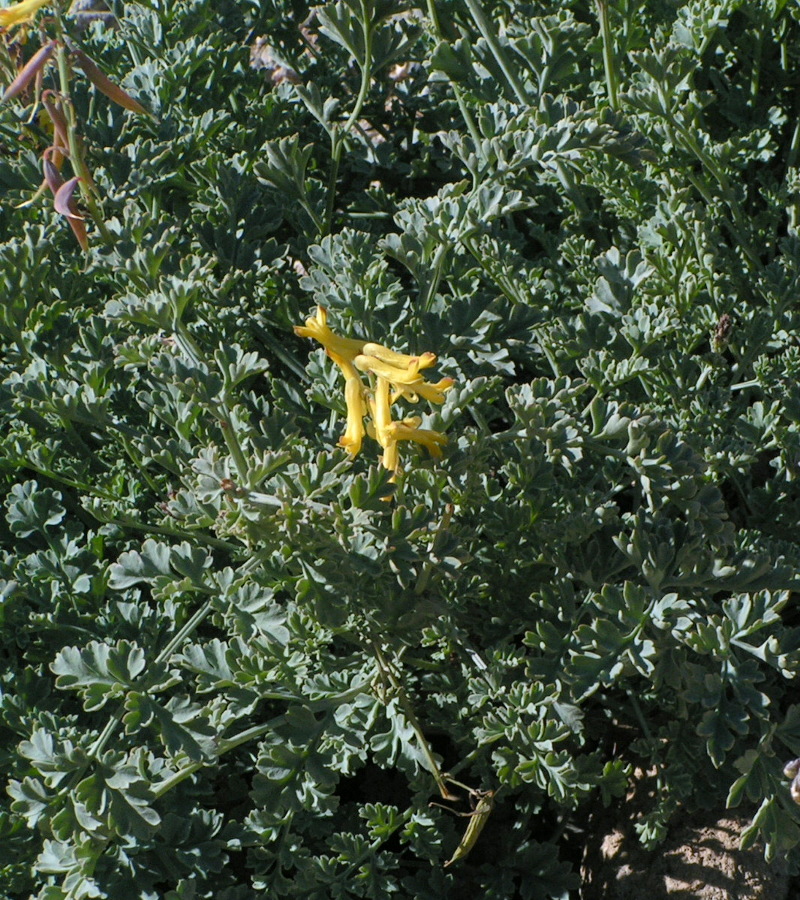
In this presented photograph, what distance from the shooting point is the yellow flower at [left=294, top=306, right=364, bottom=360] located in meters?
1.89

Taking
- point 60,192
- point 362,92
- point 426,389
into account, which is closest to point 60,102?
point 60,192

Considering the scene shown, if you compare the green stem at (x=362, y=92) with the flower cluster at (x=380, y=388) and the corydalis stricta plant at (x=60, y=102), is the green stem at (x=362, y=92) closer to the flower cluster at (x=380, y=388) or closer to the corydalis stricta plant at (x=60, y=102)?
the corydalis stricta plant at (x=60, y=102)

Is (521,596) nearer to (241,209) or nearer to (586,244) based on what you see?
(586,244)

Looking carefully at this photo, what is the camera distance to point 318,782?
194 centimetres

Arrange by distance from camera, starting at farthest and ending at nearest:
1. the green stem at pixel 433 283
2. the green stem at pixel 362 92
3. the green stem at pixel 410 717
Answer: the green stem at pixel 362 92 → the green stem at pixel 433 283 → the green stem at pixel 410 717

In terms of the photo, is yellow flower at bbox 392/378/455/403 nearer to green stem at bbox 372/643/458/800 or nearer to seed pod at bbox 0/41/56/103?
green stem at bbox 372/643/458/800

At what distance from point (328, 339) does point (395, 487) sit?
29 cm

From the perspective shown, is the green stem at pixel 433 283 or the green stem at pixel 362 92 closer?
the green stem at pixel 433 283

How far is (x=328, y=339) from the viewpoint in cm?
191

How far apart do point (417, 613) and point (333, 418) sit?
52 cm

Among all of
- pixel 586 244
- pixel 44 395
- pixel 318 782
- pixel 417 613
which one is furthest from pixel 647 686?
pixel 44 395

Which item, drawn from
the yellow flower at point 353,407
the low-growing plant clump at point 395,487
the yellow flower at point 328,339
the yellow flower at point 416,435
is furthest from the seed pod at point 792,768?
the yellow flower at point 328,339

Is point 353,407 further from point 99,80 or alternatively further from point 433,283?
point 99,80

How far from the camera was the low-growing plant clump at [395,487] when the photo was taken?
196cm
